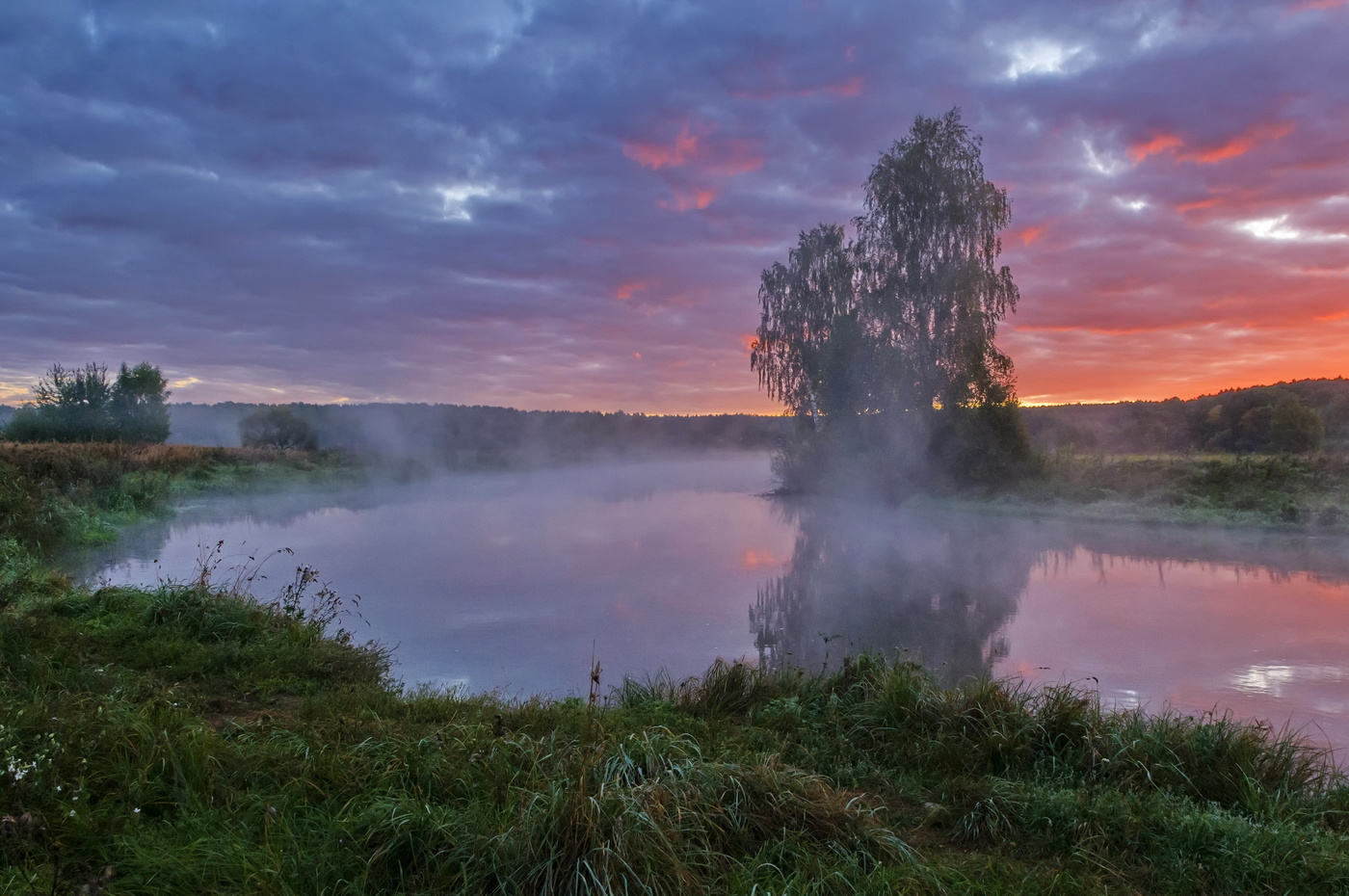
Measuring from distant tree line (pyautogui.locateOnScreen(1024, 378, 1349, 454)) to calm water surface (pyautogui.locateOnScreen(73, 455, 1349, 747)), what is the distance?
1247 centimetres

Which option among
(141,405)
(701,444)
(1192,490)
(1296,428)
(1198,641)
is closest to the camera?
(1198,641)

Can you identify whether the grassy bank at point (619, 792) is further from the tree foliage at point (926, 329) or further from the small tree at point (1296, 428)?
the small tree at point (1296, 428)

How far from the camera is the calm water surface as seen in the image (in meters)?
7.13

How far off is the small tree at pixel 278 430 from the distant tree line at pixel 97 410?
267 inches

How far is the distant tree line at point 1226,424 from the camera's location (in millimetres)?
28375

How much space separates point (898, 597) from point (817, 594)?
1171 millimetres

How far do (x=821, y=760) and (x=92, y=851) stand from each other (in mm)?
3421

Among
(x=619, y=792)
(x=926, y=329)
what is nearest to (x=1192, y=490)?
(x=926, y=329)

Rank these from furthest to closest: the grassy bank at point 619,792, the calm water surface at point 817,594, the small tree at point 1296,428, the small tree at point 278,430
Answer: the small tree at point 278,430
the small tree at point 1296,428
the calm water surface at point 817,594
the grassy bank at point 619,792

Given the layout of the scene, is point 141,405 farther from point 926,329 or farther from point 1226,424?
point 1226,424

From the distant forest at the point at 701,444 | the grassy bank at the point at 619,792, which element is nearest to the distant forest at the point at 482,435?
the distant forest at the point at 701,444

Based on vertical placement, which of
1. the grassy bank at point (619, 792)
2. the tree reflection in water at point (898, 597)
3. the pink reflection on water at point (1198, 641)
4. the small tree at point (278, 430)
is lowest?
the tree reflection in water at point (898, 597)

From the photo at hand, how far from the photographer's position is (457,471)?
45.2m

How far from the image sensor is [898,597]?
10703 mm
